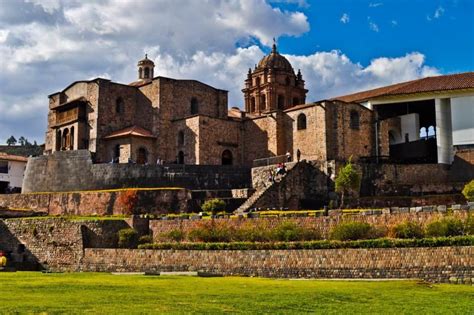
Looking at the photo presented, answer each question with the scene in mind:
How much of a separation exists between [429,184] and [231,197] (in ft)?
41.5

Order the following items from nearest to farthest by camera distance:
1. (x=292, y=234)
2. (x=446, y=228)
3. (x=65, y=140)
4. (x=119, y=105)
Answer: (x=446, y=228)
(x=292, y=234)
(x=119, y=105)
(x=65, y=140)

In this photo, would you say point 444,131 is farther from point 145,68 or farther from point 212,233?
point 145,68

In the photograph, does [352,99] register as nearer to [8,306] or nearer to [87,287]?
[87,287]

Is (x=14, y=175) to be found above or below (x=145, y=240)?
above

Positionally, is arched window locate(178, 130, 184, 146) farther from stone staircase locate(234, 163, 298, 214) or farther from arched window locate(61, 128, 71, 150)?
stone staircase locate(234, 163, 298, 214)

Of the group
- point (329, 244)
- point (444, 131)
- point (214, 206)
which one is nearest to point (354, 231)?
point (329, 244)

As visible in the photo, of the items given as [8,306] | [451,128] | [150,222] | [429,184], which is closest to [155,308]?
[8,306]

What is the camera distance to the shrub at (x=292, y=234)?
25.4m

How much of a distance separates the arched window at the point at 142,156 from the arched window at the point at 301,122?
40.3ft

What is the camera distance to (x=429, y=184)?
122ft

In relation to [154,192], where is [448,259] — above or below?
below

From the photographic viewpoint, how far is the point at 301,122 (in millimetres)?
45031

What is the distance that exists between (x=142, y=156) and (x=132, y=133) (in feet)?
7.32

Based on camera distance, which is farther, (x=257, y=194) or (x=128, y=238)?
(x=257, y=194)
